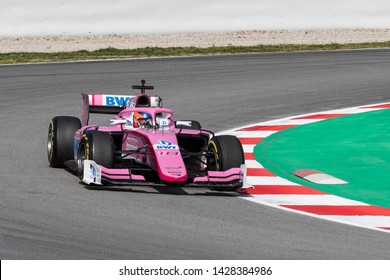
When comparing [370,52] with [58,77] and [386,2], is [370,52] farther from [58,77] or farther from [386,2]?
[386,2]

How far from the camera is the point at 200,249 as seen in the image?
8.27 metres

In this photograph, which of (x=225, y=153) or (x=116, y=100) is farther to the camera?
(x=116, y=100)

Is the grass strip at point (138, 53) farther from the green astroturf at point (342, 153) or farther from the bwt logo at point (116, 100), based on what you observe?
the bwt logo at point (116, 100)

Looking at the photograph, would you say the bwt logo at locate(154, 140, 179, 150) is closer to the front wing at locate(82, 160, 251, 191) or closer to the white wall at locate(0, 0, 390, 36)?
the front wing at locate(82, 160, 251, 191)

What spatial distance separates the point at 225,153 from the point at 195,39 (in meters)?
30.9

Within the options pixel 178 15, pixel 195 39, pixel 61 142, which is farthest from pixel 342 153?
pixel 178 15

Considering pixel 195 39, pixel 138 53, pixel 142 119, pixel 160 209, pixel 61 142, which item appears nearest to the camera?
pixel 160 209

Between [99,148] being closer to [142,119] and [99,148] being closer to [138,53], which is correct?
[142,119]

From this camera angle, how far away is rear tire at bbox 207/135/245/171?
1133cm

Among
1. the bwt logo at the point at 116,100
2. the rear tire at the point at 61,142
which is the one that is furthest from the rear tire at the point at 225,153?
the bwt logo at the point at 116,100

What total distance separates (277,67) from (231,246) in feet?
56.6

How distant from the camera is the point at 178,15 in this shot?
52250mm

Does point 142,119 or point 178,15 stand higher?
point 142,119
